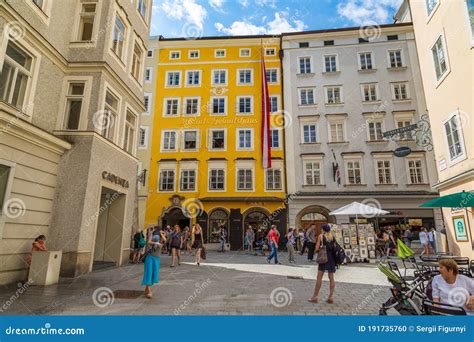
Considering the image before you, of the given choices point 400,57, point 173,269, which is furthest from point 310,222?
point 400,57

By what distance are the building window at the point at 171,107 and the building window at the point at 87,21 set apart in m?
16.8

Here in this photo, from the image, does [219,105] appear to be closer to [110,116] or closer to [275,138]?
[275,138]

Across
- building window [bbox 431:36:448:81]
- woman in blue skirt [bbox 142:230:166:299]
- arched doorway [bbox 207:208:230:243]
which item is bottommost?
woman in blue skirt [bbox 142:230:166:299]

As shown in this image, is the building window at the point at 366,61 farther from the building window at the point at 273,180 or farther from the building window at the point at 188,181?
the building window at the point at 188,181

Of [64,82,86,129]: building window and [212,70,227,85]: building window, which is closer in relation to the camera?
[64,82,86,129]: building window

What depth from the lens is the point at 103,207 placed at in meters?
12.9

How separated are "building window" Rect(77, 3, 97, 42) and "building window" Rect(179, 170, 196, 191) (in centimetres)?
1597

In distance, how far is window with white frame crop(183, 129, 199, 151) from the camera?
90.2 ft

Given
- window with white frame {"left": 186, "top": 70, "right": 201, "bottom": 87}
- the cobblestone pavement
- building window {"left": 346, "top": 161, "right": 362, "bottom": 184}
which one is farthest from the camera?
window with white frame {"left": 186, "top": 70, "right": 201, "bottom": 87}

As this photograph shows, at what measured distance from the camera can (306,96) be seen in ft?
90.6

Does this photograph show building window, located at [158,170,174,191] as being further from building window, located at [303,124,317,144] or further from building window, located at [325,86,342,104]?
building window, located at [325,86,342,104]

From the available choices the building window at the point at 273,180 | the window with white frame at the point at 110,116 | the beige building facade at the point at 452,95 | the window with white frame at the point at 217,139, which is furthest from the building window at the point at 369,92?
the window with white frame at the point at 110,116

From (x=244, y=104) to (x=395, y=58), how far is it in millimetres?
15121

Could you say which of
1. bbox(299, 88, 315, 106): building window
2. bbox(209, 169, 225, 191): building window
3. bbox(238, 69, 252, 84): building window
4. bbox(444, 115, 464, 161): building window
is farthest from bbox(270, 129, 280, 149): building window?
bbox(444, 115, 464, 161): building window
